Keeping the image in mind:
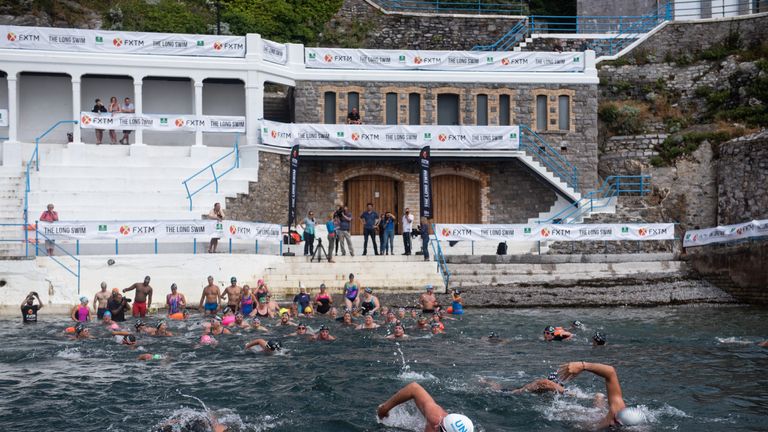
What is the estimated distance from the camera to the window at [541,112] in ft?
114

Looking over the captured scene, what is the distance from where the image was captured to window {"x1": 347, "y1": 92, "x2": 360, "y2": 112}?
33.8m

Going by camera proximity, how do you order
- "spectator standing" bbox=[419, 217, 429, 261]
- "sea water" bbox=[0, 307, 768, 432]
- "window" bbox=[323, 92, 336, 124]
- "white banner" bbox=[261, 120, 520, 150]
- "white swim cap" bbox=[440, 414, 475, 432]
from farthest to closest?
"window" bbox=[323, 92, 336, 124], "white banner" bbox=[261, 120, 520, 150], "spectator standing" bbox=[419, 217, 429, 261], "sea water" bbox=[0, 307, 768, 432], "white swim cap" bbox=[440, 414, 475, 432]

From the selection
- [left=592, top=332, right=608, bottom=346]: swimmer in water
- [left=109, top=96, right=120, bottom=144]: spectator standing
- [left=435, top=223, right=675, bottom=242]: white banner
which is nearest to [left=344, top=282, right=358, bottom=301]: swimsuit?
[left=435, top=223, right=675, bottom=242]: white banner

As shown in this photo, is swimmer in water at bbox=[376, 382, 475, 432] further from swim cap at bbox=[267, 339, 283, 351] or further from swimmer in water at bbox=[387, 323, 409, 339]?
swimmer in water at bbox=[387, 323, 409, 339]

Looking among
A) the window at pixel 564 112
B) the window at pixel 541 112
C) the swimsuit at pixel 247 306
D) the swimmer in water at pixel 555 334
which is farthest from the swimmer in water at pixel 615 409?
the window at pixel 564 112

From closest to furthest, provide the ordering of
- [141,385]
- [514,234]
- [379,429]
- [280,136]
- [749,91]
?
1. [379,429]
2. [141,385]
3. [514,234]
4. [280,136]
5. [749,91]

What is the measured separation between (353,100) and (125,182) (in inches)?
372

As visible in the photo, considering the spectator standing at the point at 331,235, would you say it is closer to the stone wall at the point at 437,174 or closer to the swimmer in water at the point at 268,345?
the stone wall at the point at 437,174

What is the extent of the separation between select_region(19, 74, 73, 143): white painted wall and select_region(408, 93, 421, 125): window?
12768mm

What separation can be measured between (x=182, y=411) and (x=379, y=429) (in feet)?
9.07

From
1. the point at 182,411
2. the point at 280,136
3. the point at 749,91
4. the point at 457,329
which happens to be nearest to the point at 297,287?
the point at 457,329

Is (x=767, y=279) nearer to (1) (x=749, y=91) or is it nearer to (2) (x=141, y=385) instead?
(1) (x=749, y=91)

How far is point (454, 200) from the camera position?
3488 cm

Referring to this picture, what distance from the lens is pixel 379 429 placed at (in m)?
12.1
